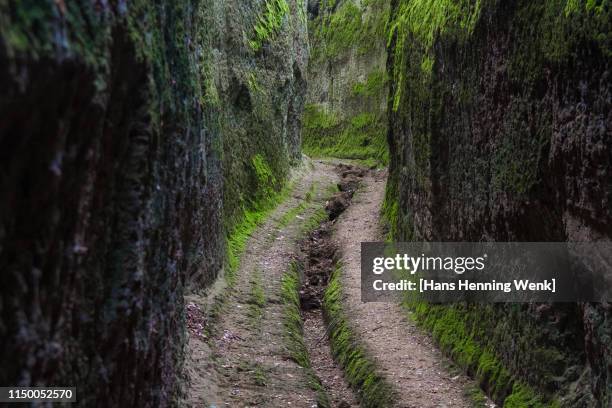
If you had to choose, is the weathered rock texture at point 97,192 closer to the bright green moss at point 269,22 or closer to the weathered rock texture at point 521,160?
the weathered rock texture at point 521,160

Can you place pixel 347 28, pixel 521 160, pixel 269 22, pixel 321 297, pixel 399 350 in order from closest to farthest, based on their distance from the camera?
pixel 521 160 < pixel 399 350 < pixel 321 297 < pixel 269 22 < pixel 347 28

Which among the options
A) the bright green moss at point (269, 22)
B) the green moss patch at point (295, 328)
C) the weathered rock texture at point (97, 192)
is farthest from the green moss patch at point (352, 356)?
the bright green moss at point (269, 22)

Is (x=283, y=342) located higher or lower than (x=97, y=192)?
lower

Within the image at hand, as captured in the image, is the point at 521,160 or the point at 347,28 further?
the point at 347,28

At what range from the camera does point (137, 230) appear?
6.95 meters

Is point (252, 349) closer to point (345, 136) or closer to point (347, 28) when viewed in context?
point (345, 136)

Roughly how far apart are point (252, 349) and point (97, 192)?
8424mm

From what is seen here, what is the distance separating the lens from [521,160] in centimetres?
1111

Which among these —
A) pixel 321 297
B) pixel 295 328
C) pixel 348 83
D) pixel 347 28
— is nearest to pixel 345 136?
pixel 348 83

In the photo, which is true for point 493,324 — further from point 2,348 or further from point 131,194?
point 2,348

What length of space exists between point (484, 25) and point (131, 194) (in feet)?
29.7

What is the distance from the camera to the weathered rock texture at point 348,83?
1547 inches

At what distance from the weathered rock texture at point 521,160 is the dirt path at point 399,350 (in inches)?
20.4

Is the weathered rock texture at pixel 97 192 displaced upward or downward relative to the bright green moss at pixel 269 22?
downward
